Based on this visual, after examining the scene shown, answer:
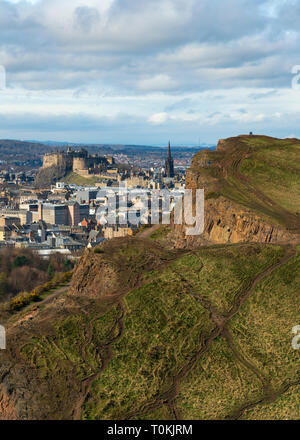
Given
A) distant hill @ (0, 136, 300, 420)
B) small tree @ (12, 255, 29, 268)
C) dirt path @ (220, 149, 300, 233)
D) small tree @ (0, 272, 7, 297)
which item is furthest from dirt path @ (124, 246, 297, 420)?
small tree @ (12, 255, 29, 268)

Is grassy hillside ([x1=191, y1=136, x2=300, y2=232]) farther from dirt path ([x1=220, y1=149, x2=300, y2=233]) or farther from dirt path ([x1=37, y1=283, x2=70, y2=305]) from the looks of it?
dirt path ([x1=37, y1=283, x2=70, y2=305])

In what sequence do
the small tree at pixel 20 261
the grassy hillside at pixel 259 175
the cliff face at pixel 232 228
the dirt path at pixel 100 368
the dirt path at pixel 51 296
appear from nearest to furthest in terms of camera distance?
the dirt path at pixel 100 368, the cliff face at pixel 232 228, the grassy hillside at pixel 259 175, the dirt path at pixel 51 296, the small tree at pixel 20 261

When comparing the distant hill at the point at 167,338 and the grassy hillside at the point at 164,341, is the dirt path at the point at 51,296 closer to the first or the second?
the distant hill at the point at 167,338

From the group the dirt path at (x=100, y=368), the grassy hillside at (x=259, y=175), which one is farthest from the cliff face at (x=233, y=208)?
the dirt path at (x=100, y=368)

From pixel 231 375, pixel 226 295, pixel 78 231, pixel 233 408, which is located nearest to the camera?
pixel 233 408

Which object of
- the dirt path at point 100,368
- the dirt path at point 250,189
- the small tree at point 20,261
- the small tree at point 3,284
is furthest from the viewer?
the small tree at point 20,261

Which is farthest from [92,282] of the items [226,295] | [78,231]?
[78,231]

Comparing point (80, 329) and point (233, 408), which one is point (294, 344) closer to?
point (233, 408)

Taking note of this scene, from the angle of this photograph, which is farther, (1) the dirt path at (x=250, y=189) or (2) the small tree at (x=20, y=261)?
(2) the small tree at (x=20, y=261)
